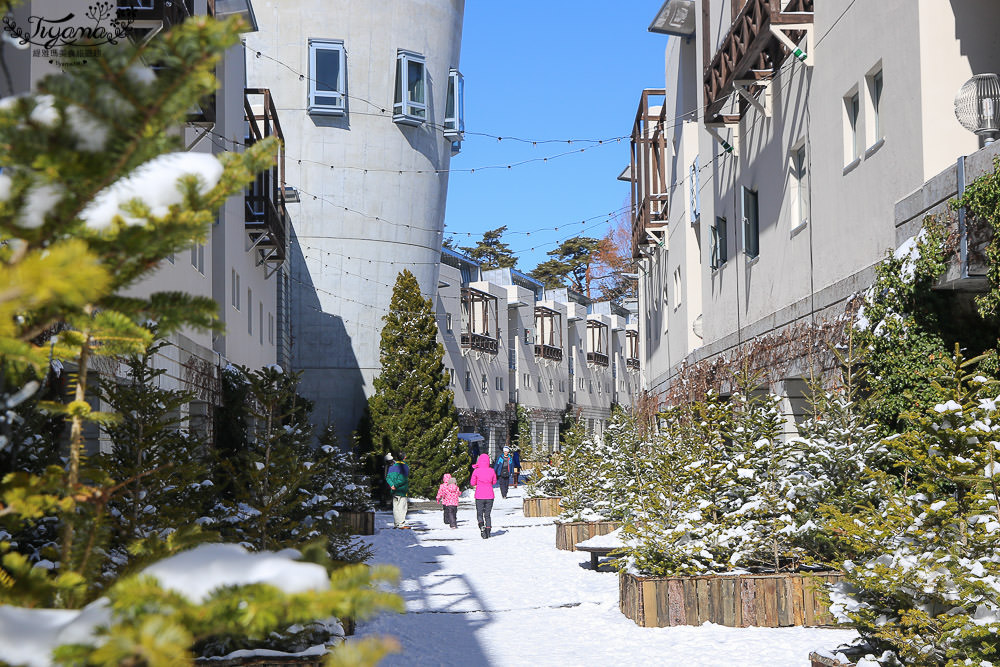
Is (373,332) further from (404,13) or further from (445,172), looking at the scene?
(404,13)

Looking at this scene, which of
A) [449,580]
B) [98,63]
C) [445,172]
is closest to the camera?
[98,63]

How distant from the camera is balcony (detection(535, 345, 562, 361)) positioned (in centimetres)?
5794

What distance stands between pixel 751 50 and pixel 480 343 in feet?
110

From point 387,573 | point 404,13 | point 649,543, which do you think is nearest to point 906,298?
point 649,543

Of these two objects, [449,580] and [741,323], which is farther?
[741,323]

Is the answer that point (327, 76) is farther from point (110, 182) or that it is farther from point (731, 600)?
point (110, 182)

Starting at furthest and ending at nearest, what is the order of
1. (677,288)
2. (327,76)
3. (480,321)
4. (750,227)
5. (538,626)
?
(480,321), (327,76), (677,288), (750,227), (538,626)

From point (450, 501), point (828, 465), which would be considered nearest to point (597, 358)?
point (450, 501)

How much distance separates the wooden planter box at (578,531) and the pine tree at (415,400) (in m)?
13.9

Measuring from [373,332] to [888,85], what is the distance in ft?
82.5

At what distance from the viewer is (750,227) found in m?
16.7

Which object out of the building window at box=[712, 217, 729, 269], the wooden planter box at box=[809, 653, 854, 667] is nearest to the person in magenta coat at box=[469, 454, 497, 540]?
the building window at box=[712, 217, 729, 269]

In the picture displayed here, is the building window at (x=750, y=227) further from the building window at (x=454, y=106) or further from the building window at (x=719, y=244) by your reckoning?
the building window at (x=454, y=106)

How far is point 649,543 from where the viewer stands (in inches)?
391
